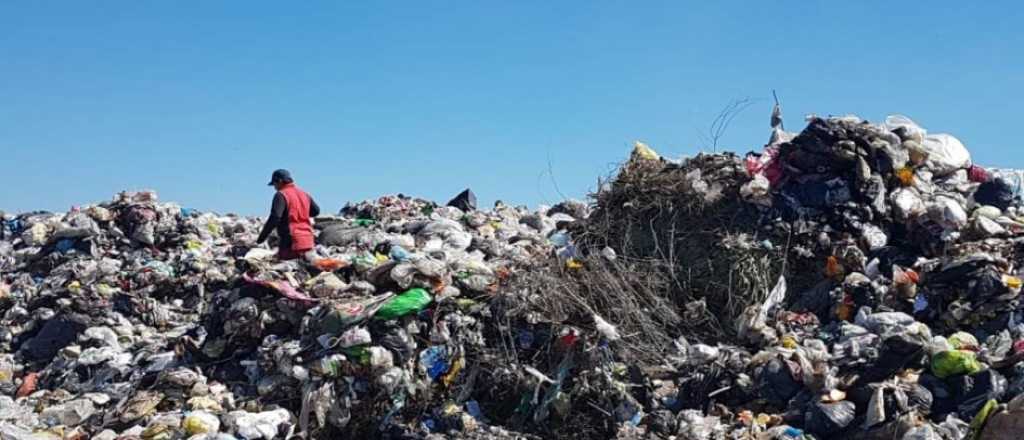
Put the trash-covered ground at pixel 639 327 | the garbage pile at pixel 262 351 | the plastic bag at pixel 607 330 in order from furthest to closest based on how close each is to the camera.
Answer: the plastic bag at pixel 607 330 < the garbage pile at pixel 262 351 < the trash-covered ground at pixel 639 327

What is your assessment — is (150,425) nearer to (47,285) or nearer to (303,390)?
(303,390)

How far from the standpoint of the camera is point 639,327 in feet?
19.1

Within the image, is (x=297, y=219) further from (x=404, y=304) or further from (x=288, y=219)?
(x=404, y=304)

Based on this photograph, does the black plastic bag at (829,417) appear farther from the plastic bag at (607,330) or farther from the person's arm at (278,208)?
the person's arm at (278,208)

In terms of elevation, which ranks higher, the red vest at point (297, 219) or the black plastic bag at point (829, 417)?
the red vest at point (297, 219)

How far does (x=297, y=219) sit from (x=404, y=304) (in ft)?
6.59

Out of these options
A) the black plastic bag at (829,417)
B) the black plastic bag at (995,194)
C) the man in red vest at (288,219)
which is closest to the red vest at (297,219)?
the man in red vest at (288,219)

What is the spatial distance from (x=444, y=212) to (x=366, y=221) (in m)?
1.22

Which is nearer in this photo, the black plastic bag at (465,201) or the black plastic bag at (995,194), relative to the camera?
the black plastic bag at (995,194)

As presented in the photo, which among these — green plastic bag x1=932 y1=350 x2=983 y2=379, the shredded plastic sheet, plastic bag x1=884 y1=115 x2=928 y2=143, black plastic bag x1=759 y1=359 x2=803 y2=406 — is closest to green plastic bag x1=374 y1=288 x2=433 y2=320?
the shredded plastic sheet

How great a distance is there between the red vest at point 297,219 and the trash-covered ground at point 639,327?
0.40 meters

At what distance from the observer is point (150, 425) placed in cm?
496

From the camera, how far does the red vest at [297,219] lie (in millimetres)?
7031

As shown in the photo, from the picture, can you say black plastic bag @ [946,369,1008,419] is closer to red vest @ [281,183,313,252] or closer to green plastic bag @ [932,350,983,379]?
green plastic bag @ [932,350,983,379]
